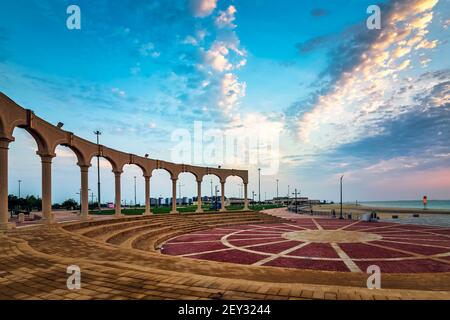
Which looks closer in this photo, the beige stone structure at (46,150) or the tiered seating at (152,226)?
the beige stone structure at (46,150)

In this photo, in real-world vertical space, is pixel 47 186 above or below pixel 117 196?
above

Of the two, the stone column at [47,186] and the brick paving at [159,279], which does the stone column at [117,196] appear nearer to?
the stone column at [47,186]

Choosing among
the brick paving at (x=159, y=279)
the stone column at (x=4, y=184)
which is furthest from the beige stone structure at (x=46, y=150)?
the brick paving at (x=159, y=279)

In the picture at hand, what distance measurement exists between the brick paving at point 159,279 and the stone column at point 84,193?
9.23 m

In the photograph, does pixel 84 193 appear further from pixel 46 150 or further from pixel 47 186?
pixel 46 150

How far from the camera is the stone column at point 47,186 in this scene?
1575cm

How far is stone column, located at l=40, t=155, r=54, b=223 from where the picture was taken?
1575 centimetres

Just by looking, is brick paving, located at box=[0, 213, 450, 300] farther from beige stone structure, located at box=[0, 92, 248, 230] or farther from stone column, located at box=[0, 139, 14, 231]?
beige stone structure, located at box=[0, 92, 248, 230]

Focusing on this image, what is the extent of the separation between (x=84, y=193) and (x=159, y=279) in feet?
56.1

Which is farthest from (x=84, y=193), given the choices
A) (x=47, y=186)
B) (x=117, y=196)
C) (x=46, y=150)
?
(x=46, y=150)

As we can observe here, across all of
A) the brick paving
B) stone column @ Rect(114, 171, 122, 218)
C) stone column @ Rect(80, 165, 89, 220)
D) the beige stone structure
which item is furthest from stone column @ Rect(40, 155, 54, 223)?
stone column @ Rect(114, 171, 122, 218)

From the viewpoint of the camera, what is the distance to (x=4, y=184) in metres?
13.0

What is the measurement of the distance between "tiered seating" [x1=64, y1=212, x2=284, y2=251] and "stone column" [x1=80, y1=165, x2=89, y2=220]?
1.62 m
